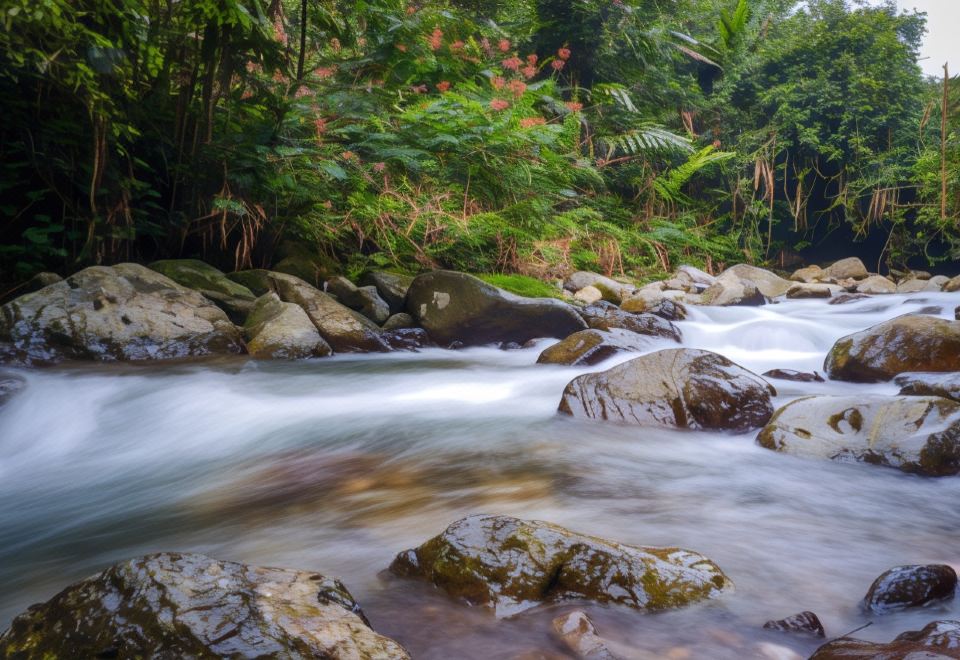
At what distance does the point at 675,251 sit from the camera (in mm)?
13789

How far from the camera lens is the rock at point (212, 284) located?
6582mm

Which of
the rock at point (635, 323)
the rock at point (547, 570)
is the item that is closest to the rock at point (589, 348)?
the rock at point (635, 323)

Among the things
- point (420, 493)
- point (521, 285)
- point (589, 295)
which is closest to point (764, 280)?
point (589, 295)

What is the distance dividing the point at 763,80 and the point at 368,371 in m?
14.4

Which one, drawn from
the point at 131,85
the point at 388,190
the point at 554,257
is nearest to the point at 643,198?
the point at 554,257

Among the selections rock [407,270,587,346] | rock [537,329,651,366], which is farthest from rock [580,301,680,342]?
rock [537,329,651,366]

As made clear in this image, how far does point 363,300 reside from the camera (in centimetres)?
741

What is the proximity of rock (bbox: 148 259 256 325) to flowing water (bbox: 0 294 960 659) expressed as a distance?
1.05 m

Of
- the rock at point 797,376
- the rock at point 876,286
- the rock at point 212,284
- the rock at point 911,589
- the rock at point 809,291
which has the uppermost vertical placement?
the rock at point 876,286

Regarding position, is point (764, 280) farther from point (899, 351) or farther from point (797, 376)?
point (899, 351)

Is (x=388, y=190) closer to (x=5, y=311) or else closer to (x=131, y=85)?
(x=131, y=85)

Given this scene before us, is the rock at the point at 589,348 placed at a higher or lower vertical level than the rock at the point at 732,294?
lower

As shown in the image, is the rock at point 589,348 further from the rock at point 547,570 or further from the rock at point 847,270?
the rock at point 847,270

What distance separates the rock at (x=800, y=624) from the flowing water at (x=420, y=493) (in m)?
0.03
